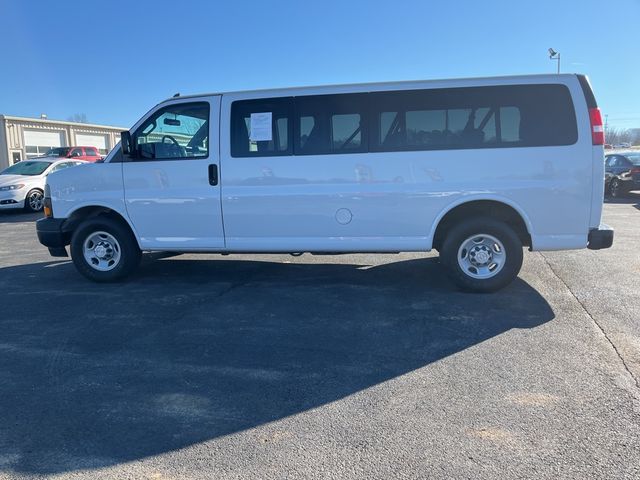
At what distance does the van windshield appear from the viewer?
15242 mm

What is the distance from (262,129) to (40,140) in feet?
113

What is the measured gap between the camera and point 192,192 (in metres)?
5.93

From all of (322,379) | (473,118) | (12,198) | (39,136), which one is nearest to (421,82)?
(473,118)

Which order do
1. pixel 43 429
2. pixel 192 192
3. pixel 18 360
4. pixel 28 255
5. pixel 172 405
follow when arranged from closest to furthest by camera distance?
1. pixel 43 429
2. pixel 172 405
3. pixel 18 360
4. pixel 192 192
5. pixel 28 255

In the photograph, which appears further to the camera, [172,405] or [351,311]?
[351,311]

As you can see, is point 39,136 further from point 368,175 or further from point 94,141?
point 368,175

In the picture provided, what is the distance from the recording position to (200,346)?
169 inches

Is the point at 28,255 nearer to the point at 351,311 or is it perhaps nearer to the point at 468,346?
the point at 351,311

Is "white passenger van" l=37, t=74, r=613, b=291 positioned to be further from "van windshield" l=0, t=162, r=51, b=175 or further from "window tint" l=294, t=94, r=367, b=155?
"van windshield" l=0, t=162, r=51, b=175

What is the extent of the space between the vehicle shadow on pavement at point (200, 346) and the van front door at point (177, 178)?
0.72m

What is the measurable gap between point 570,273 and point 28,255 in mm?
8614

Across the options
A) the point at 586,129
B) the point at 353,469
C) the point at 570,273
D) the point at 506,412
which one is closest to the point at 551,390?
the point at 506,412

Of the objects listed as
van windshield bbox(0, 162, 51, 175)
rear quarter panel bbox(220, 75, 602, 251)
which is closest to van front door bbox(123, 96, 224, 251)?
rear quarter panel bbox(220, 75, 602, 251)

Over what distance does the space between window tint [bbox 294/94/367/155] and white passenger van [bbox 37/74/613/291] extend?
12mm
